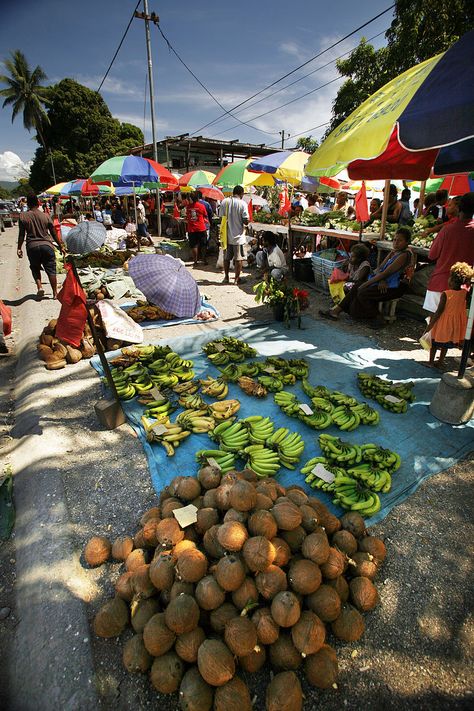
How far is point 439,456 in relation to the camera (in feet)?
11.0

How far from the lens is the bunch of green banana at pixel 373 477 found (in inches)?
113

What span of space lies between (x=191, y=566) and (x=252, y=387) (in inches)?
103

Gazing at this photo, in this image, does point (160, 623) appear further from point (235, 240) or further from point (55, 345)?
point (235, 240)

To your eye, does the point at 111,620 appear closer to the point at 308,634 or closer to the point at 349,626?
the point at 308,634

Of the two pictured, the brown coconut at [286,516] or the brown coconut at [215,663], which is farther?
the brown coconut at [286,516]

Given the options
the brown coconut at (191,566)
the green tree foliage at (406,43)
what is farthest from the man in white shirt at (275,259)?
the green tree foliage at (406,43)

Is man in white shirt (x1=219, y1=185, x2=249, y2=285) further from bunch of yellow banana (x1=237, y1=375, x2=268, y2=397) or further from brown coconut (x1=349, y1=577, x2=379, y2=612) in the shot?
brown coconut (x1=349, y1=577, x2=379, y2=612)

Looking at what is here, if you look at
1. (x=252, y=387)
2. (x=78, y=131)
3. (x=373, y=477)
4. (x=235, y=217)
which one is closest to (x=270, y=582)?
(x=373, y=477)

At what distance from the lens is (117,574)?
2338 mm

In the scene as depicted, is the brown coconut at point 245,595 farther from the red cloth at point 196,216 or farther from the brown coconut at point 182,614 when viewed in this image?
the red cloth at point 196,216

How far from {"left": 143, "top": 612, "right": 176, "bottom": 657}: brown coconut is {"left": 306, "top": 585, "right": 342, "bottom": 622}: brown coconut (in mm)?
740

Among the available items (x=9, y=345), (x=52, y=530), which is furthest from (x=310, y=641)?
(x=9, y=345)

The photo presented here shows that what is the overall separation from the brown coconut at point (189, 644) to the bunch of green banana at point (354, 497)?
1.41 meters

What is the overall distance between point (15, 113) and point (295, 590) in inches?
2249
